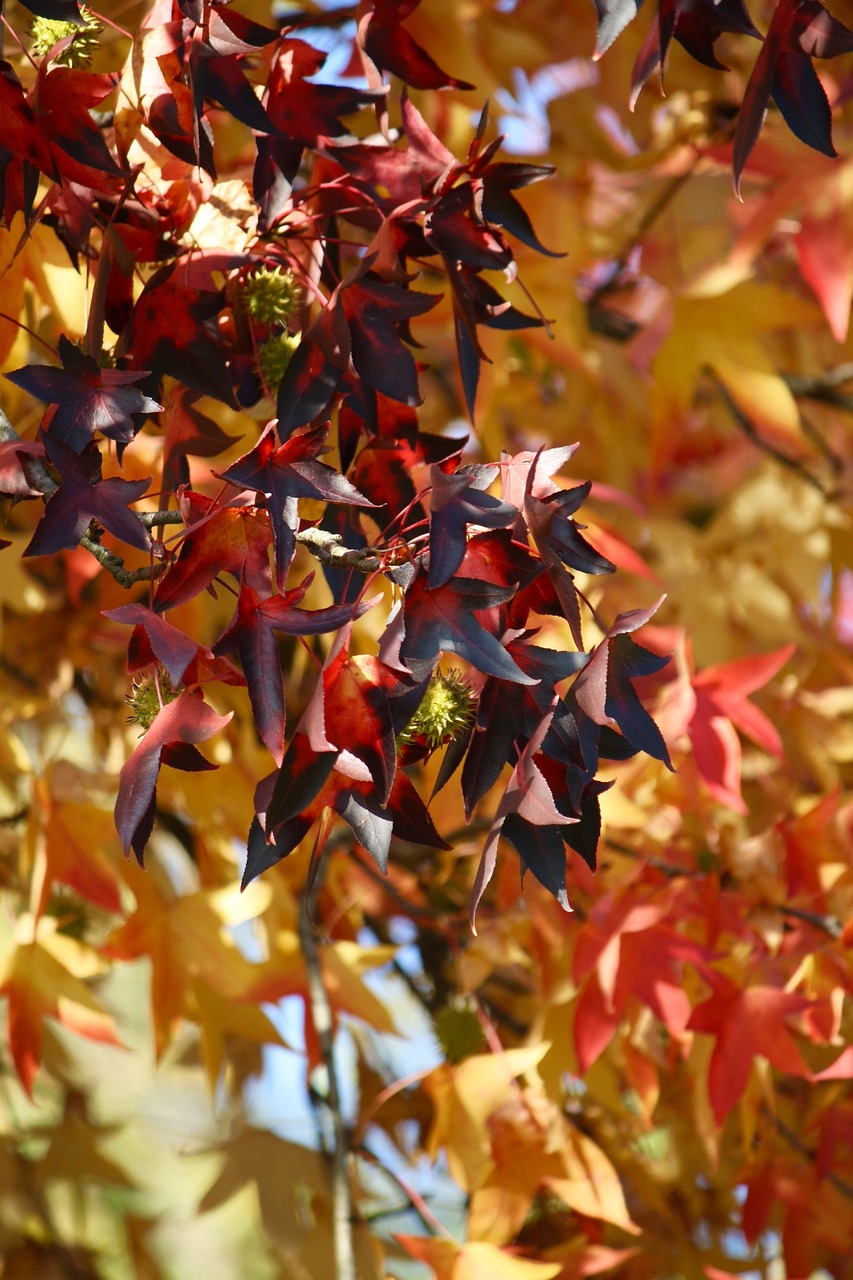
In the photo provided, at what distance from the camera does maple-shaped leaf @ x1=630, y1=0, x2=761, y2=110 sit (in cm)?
63

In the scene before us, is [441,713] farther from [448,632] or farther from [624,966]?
[624,966]

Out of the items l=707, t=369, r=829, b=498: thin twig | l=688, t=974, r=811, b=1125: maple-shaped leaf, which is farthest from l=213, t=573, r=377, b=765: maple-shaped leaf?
l=707, t=369, r=829, b=498: thin twig

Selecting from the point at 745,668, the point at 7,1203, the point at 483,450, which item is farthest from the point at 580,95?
the point at 7,1203

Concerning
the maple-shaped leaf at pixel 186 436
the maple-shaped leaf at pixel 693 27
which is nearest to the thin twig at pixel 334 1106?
the maple-shaped leaf at pixel 186 436

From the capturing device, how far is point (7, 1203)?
5.79 feet

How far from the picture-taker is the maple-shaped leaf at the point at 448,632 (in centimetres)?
51

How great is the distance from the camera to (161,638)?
0.54 m

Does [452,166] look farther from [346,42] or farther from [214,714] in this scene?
[346,42]

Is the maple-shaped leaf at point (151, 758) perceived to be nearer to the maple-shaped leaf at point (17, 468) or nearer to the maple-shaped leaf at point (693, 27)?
the maple-shaped leaf at point (17, 468)

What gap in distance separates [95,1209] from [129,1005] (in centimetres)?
49

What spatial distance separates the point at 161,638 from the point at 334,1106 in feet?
2.31

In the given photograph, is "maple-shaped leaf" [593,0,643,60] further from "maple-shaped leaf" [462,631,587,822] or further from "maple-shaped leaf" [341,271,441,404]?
"maple-shaped leaf" [462,631,587,822]

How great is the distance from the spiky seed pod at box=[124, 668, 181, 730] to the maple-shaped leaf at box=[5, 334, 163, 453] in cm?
11

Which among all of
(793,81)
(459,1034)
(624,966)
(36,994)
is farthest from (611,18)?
(459,1034)
